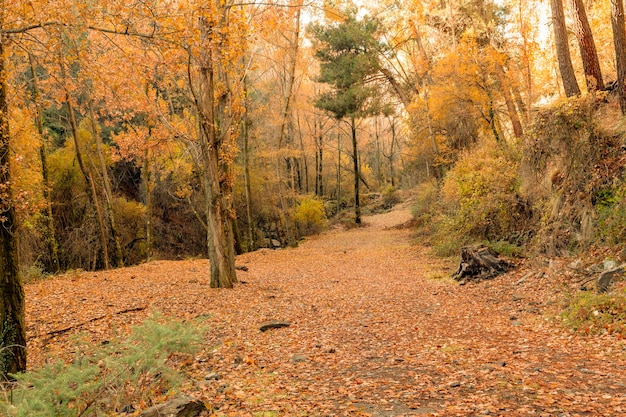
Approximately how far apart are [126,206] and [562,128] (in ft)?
59.0

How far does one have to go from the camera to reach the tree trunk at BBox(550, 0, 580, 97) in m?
10.2

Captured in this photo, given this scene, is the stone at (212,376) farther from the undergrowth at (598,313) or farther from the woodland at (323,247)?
the undergrowth at (598,313)

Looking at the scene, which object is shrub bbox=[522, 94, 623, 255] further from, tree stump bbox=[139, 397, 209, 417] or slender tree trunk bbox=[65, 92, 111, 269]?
slender tree trunk bbox=[65, 92, 111, 269]

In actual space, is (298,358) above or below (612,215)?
below

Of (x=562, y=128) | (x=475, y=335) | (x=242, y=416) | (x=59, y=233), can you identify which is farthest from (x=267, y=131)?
(x=242, y=416)

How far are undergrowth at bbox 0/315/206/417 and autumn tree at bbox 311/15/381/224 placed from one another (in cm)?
1991

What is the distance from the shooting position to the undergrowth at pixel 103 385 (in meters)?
3.59

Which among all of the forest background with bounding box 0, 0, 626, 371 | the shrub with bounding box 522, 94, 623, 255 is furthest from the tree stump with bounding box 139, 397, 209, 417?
the shrub with bounding box 522, 94, 623, 255

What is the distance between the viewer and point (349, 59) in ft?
74.5

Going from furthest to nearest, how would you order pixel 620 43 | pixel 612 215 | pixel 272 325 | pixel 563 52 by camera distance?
pixel 563 52, pixel 620 43, pixel 612 215, pixel 272 325

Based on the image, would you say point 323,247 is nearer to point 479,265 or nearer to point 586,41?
point 479,265

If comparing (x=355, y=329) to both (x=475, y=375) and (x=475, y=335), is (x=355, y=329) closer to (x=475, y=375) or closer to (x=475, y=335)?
(x=475, y=335)

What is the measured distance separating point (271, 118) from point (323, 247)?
285 inches

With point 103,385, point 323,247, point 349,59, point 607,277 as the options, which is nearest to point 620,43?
point 607,277
